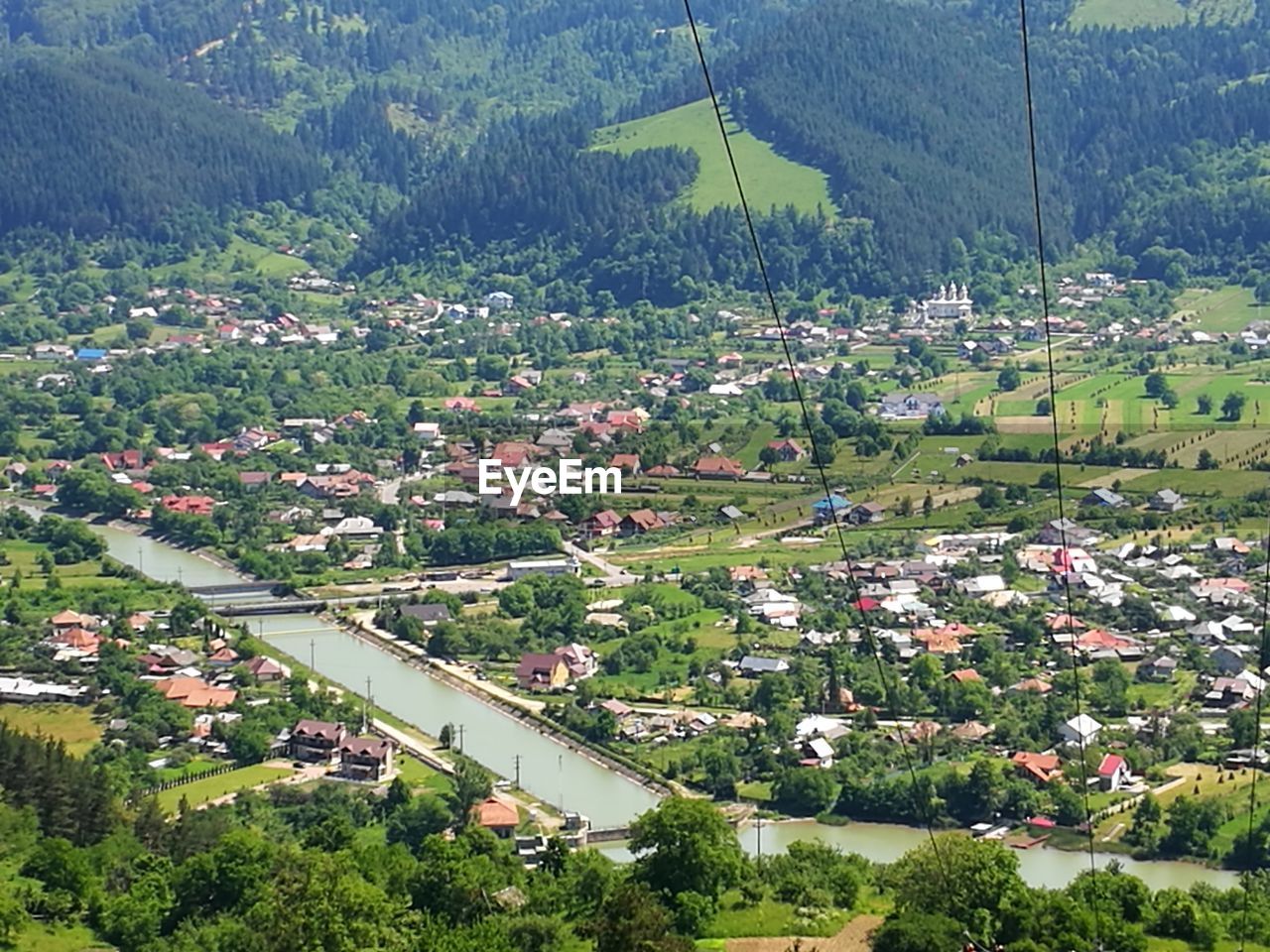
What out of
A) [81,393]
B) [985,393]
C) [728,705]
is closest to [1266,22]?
[985,393]

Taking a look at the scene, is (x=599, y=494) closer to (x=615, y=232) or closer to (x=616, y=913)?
(x=616, y=913)

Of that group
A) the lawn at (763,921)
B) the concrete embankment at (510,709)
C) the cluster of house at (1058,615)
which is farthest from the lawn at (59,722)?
the lawn at (763,921)

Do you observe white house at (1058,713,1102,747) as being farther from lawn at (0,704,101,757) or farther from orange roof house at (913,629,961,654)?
lawn at (0,704,101,757)

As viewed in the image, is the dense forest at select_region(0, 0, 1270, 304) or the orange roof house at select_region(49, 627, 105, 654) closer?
the orange roof house at select_region(49, 627, 105, 654)

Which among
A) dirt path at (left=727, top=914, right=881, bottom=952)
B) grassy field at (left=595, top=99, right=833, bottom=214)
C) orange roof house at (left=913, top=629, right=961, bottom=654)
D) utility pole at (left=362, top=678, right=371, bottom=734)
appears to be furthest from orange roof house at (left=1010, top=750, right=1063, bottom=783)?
grassy field at (left=595, top=99, right=833, bottom=214)

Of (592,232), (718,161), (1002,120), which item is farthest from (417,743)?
(1002,120)

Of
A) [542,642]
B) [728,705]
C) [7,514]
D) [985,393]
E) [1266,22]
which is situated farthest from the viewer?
[1266,22]
